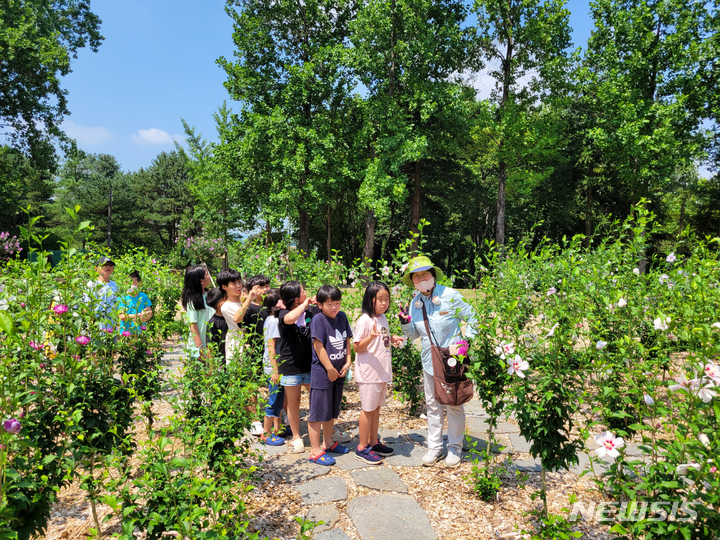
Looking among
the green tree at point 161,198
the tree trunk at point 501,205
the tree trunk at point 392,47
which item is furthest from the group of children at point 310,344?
the green tree at point 161,198

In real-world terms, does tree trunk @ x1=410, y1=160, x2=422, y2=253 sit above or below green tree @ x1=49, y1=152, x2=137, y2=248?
below

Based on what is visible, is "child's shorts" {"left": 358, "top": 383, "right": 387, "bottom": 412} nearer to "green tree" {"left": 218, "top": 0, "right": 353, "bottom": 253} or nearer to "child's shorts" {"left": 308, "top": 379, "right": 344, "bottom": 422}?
"child's shorts" {"left": 308, "top": 379, "right": 344, "bottom": 422}

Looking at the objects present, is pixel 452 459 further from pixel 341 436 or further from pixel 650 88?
pixel 650 88

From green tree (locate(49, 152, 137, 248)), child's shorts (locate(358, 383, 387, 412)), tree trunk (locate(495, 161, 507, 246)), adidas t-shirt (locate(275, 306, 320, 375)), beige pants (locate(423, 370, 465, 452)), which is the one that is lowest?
beige pants (locate(423, 370, 465, 452))

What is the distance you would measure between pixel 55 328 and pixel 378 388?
230 centimetres

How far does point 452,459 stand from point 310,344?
1.57 m

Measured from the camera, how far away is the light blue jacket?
3.31 metres

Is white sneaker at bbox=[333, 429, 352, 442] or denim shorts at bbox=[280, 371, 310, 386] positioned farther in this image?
white sneaker at bbox=[333, 429, 352, 442]

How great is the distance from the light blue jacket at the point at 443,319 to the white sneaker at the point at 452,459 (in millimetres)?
658

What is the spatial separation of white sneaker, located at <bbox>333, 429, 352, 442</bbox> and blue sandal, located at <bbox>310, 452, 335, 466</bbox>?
1.58 ft

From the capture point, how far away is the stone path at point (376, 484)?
2.71 m

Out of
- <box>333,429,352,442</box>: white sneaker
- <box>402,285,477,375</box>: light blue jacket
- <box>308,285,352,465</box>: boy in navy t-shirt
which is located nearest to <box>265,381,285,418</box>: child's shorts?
<box>308,285,352,465</box>: boy in navy t-shirt

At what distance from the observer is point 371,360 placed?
3.58 metres

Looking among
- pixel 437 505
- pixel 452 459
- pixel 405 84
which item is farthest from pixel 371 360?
pixel 405 84
